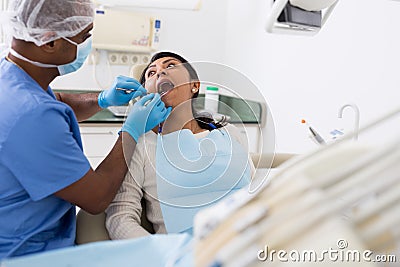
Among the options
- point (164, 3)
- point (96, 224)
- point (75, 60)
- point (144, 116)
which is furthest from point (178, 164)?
point (164, 3)

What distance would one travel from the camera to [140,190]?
1.55 m

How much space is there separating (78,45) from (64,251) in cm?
70

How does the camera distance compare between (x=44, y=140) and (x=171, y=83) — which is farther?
(x=171, y=83)

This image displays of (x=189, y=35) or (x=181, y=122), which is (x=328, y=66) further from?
(x=189, y=35)

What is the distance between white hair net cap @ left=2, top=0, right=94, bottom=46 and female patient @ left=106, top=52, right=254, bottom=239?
33 centimetres

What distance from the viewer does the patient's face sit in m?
1.55

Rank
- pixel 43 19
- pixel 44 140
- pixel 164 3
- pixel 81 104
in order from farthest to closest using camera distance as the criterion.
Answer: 1. pixel 164 3
2. pixel 81 104
3. pixel 43 19
4. pixel 44 140

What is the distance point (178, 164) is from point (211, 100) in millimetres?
278

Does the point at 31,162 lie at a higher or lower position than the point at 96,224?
higher

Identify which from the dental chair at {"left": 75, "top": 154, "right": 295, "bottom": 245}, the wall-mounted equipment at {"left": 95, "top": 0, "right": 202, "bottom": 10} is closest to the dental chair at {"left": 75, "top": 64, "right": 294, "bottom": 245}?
the dental chair at {"left": 75, "top": 154, "right": 295, "bottom": 245}

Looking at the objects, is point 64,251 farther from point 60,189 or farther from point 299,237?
point 299,237

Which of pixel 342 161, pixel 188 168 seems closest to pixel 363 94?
pixel 188 168

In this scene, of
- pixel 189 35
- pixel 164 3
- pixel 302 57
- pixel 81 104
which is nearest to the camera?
pixel 81 104

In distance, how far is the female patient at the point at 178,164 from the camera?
1504 millimetres
